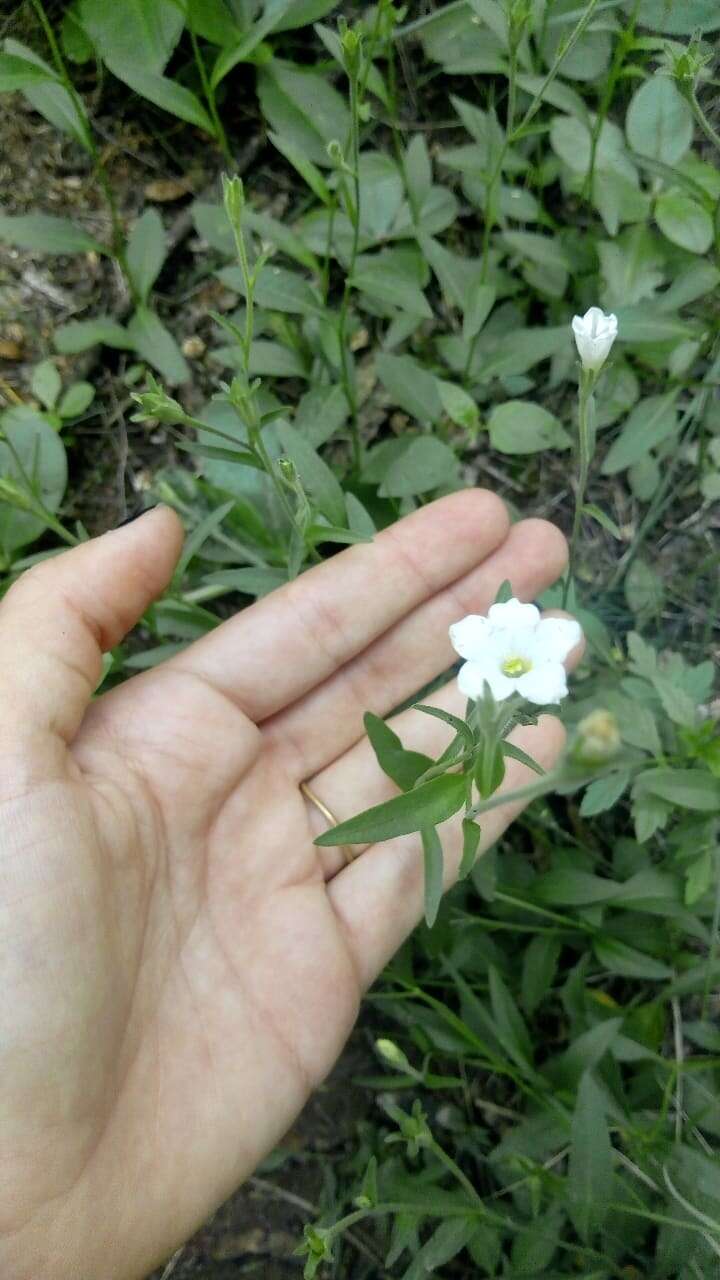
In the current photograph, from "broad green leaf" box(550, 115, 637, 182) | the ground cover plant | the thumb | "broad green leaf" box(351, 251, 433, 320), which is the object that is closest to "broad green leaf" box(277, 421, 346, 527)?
the ground cover plant

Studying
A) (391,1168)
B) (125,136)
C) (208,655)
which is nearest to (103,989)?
(208,655)

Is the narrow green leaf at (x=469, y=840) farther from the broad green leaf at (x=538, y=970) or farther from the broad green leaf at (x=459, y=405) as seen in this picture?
the broad green leaf at (x=459, y=405)

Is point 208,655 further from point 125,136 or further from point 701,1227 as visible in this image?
point 125,136

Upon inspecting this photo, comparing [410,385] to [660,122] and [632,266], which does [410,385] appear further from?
[660,122]

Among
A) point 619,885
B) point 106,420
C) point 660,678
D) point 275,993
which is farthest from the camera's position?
point 106,420

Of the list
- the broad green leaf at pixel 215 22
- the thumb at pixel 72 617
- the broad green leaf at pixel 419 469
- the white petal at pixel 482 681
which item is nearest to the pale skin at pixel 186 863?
the thumb at pixel 72 617

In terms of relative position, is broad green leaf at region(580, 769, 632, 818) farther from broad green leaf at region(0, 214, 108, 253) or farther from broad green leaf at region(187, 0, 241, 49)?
broad green leaf at region(187, 0, 241, 49)

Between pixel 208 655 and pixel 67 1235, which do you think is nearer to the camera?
pixel 67 1235
